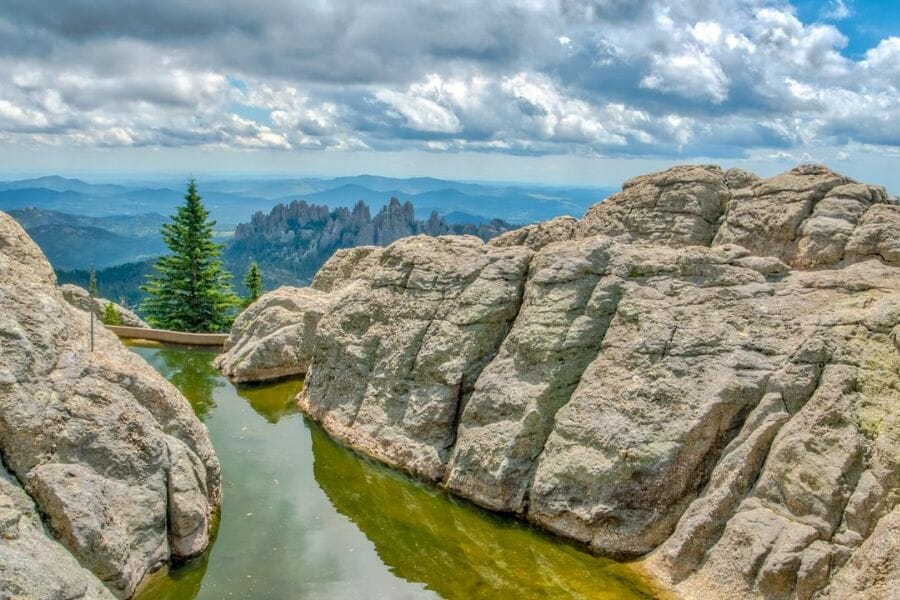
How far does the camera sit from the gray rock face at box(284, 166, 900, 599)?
1588 centimetres

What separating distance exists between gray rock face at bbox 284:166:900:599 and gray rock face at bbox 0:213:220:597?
8.22m

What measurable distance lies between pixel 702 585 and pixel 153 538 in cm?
1319

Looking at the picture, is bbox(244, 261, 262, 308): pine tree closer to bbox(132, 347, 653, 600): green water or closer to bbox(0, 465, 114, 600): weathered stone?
bbox(132, 347, 653, 600): green water

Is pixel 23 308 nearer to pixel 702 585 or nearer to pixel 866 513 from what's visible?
pixel 702 585

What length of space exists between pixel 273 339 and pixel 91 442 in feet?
58.6

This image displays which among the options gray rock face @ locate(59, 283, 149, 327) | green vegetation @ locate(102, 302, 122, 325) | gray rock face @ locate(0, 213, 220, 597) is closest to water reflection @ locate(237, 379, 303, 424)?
gray rock face @ locate(0, 213, 220, 597)

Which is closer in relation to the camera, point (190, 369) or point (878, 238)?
point (878, 238)

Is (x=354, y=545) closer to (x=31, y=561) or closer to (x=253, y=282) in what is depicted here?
(x=31, y=561)

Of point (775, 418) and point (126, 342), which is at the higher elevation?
point (775, 418)

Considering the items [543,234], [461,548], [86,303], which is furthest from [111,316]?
[461,548]

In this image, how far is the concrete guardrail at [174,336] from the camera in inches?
1640

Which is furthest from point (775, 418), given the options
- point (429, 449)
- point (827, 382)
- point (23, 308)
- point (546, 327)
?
point (23, 308)

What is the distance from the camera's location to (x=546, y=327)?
2227 cm

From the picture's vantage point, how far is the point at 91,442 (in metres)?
16.2
